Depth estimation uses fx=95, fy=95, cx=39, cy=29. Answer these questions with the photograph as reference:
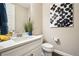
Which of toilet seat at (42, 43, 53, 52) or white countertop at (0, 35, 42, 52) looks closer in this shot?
white countertop at (0, 35, 42, 52)

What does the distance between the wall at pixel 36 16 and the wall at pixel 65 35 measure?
0.05 meters

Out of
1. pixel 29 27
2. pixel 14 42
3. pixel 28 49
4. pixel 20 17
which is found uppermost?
pixel 20 17

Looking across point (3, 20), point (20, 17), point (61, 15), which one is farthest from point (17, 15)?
point (61, 15)

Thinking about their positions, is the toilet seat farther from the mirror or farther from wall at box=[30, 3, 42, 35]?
the mirror

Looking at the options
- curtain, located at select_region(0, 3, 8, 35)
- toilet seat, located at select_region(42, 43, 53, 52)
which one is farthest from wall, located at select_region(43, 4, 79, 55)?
curtain, located at select_region(0, 3, 8, 35)

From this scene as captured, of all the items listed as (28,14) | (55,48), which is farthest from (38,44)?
(28,14)

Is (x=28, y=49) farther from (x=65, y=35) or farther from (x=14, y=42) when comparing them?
(x=65, y=35)

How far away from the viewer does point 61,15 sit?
3.59ft

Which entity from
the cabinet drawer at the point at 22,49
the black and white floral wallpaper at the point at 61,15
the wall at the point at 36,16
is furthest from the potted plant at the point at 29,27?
the black and white floral wallpaper at the point at 61,15

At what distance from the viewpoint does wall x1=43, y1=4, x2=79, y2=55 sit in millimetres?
1082

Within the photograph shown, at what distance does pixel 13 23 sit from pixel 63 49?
669mm

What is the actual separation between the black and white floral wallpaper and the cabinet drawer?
30 cm

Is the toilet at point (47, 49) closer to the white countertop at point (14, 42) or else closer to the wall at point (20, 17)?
the white countertop at point (14, 42)

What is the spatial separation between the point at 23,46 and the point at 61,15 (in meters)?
0.56
